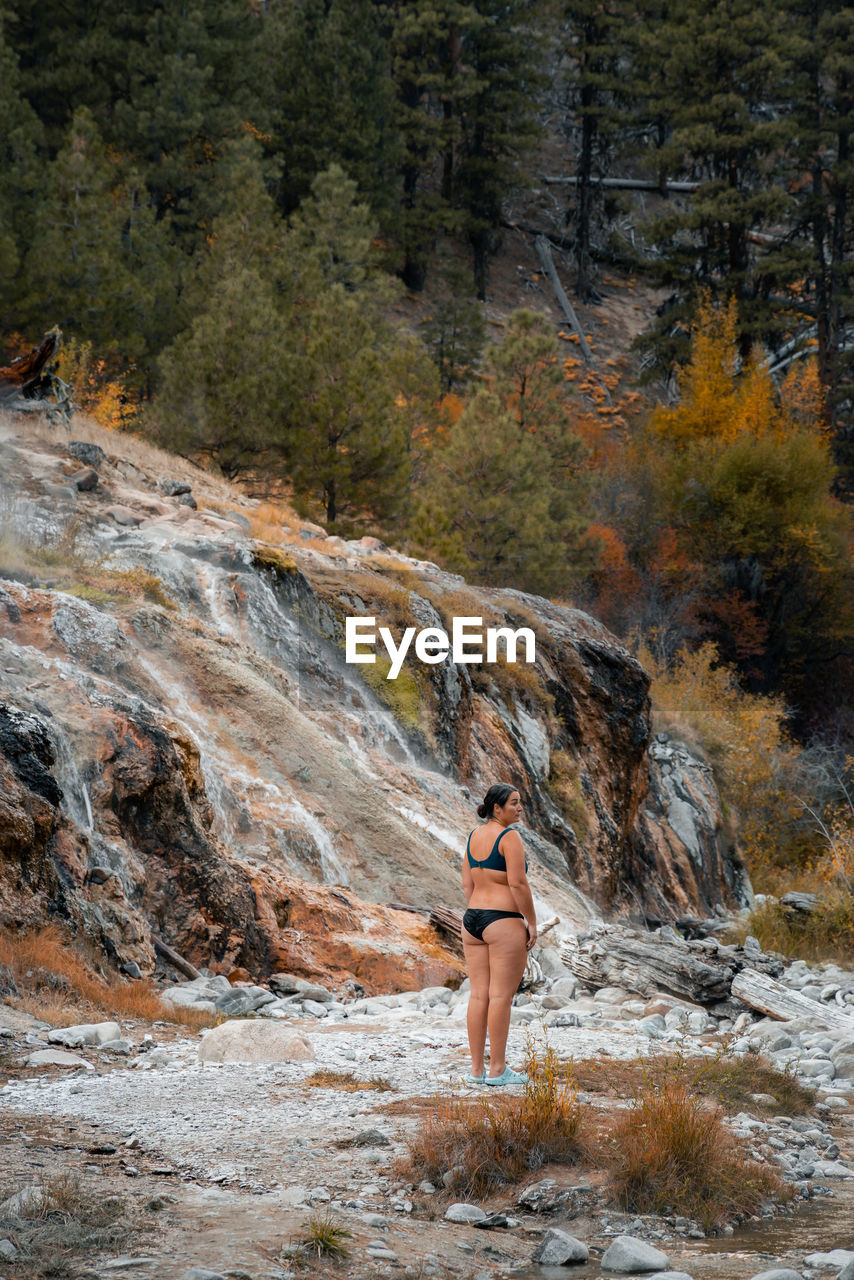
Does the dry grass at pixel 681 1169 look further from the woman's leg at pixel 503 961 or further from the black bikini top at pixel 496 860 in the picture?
the black bikini top at pixel 496 860

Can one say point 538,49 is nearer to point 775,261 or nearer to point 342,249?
point 775,261

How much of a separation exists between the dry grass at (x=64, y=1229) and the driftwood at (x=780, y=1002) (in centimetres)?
705

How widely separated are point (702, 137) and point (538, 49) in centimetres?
1718

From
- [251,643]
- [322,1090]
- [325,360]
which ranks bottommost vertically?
[322,1090]

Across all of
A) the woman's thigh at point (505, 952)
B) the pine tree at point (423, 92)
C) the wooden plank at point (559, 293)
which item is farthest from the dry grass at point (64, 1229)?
the wooden plank at point (559, 293)

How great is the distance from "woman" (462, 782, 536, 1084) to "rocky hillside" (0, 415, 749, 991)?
11.6 feet

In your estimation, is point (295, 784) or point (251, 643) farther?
point (251, 643)

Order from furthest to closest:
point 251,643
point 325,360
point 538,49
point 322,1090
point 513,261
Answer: point 513,261 → point 538,49 → point 325,360 → point 251,643 → point 322,1090

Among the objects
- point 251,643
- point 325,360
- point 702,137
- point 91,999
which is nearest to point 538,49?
point 702,137

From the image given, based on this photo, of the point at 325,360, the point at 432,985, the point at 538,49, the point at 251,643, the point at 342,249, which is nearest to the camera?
the point at 432,985

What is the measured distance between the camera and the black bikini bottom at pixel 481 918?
6223mm

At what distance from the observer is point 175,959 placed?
939cm

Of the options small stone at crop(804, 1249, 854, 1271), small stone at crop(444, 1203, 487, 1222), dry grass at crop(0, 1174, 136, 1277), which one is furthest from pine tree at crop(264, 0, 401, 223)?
small stone at crop(804, 1249, 854, 1271)

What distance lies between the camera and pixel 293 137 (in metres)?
46.8
